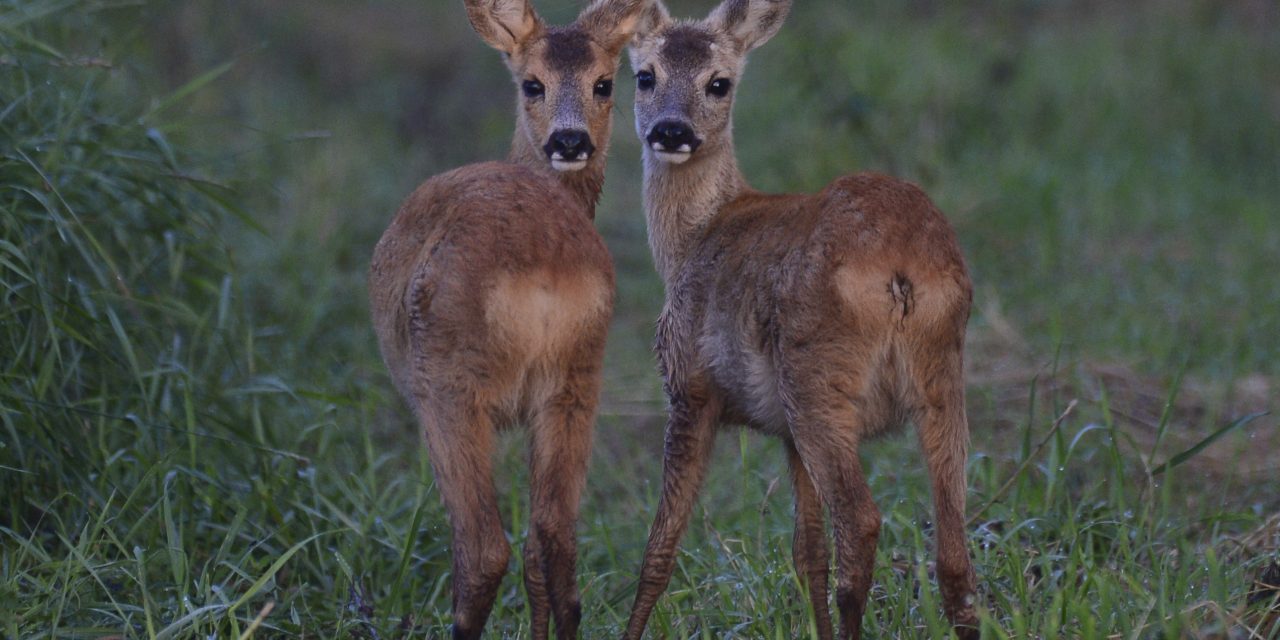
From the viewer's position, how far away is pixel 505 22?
5473 mm

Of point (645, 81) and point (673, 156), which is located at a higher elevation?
point (645, 81)

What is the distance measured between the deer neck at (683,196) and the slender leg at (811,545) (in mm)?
915

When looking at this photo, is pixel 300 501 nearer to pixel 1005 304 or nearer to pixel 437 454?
pixel 437 454

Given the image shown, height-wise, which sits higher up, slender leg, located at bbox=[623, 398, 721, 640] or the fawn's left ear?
the fawn's left ear

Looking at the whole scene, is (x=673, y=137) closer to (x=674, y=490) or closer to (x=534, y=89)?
(x=534, y=89)

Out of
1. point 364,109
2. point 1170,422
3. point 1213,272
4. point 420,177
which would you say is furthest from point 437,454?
point 364,109

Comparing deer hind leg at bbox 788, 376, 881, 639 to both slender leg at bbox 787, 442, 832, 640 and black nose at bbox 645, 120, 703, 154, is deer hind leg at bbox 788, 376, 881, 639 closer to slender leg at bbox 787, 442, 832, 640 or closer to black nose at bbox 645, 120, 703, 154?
slender leg at bbox 787, 442, 832, 640

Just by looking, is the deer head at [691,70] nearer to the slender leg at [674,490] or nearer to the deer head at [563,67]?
the deer head at [563,67]

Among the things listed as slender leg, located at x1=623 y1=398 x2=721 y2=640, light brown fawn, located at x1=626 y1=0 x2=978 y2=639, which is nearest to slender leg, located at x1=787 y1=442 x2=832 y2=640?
light brown fawn, located at x1=626 y1=0 x2=978 y2=639

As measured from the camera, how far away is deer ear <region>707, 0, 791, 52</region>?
5531 millimetres

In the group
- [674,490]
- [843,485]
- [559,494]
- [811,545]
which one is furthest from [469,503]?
[811,545]

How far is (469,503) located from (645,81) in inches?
78.8

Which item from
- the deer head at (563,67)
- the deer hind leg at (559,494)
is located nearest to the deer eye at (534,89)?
the deer head at (563,67)

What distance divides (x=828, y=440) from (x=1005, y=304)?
4355mm
